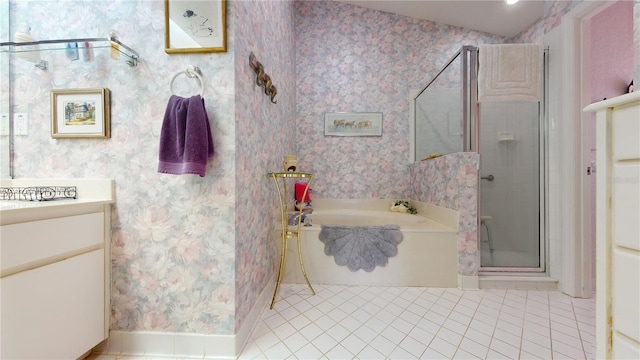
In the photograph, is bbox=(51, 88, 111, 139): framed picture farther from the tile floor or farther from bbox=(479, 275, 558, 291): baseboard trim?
bbox=(479, 275, 558, 291): baseboard trim

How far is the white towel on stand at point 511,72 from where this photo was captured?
1.85 metres

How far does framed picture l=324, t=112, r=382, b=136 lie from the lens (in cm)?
290

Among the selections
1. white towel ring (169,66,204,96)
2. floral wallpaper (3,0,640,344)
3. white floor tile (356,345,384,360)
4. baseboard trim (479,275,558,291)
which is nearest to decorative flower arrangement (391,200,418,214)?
baseboard trim (479,275,558,291)

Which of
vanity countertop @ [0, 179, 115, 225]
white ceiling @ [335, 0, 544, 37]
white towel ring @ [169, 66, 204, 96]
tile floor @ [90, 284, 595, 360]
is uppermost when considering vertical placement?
white ceiling @ [335, 0, 544, 37]

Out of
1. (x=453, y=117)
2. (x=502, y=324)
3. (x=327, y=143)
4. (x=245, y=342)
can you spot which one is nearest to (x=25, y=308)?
(x=245, y=342)

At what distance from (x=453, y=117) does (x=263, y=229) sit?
6.16ft

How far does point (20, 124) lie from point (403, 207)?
296cm

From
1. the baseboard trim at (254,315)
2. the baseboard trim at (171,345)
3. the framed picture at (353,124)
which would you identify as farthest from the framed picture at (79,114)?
the framed picture at (353,124)

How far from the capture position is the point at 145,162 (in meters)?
1.16

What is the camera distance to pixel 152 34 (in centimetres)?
115

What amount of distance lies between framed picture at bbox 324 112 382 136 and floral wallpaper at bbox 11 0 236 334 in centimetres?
188

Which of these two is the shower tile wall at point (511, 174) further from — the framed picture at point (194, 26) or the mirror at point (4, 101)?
the mirror at point (4, 101)

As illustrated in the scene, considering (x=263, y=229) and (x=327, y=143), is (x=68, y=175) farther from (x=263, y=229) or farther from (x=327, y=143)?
(x=327, y=143)

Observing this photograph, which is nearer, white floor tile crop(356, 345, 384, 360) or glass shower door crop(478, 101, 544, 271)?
white floor tile crop(356, 345, 384, 360)
